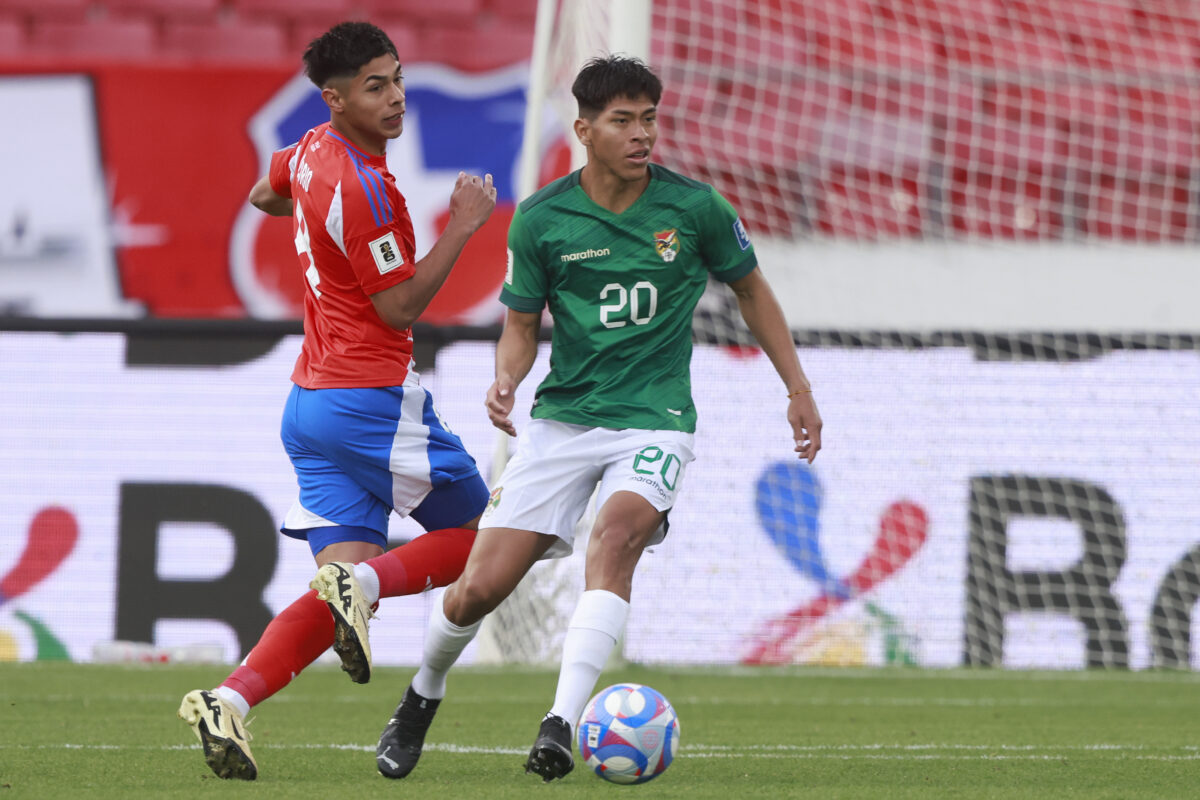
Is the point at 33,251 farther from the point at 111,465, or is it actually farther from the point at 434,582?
the point at 434,582

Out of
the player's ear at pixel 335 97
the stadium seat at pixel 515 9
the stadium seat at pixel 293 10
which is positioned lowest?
the stadium seat at pixel 293 10

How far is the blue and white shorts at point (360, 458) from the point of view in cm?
399

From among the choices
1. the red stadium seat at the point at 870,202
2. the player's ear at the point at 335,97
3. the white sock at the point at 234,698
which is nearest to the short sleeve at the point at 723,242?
the player's ear at the point at 335,97

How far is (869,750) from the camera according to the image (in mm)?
4793

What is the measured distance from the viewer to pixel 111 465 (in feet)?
27.1

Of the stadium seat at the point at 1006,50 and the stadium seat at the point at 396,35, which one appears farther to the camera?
the stadium seat at the point at 396,35

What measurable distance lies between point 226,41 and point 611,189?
→ 821 centimetres

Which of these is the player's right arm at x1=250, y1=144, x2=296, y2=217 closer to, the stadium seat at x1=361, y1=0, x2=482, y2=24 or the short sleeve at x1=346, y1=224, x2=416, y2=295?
the short sleeve at x1=346, y1=224, x2=416, y2=295

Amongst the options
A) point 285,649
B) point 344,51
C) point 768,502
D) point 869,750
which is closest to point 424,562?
point 285,649

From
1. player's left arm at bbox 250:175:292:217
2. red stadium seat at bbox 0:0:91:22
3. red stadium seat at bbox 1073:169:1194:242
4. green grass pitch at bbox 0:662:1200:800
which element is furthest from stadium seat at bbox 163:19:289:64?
player's left arm at bbox 250:175:292:217

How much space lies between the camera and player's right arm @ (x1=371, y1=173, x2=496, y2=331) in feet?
12.8

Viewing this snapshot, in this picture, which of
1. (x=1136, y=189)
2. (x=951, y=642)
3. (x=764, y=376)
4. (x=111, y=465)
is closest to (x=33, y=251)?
(x=111, y=465)

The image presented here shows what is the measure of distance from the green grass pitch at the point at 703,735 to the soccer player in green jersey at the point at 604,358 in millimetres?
450

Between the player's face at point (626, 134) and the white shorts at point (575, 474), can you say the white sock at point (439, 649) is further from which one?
the player's face at point (626, 134)
